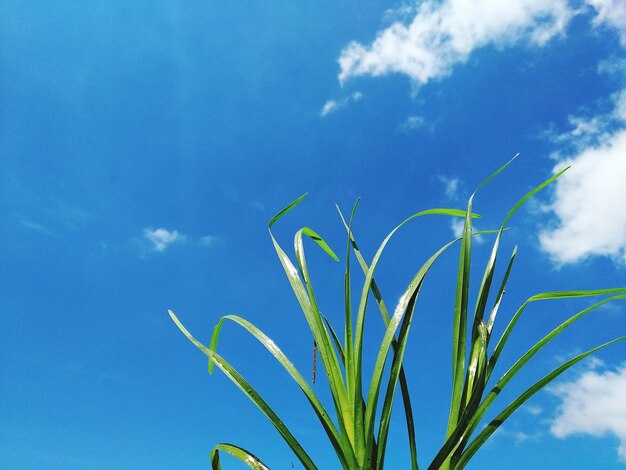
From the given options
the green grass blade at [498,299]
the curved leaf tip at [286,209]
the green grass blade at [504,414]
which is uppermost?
the curved leaf tip at [286,209]

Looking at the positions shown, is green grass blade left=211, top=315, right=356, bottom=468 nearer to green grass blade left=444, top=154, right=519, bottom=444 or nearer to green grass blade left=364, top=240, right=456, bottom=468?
green grass blade left=364, top=240, right=456, bottom=468

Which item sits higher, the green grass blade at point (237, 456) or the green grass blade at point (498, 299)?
the green grass blade at point (498, 299)

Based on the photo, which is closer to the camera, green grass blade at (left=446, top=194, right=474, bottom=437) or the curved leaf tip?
green grass blade at (left=446, top=194, right=474, bottom=437)

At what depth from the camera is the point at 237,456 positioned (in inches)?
62.5

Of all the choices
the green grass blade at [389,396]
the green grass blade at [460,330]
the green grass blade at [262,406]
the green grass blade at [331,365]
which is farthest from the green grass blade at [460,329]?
the green grass blade at [262,406]

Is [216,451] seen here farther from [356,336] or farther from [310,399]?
[356,336]

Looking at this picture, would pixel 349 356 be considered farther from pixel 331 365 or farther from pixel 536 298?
pixel 536 298

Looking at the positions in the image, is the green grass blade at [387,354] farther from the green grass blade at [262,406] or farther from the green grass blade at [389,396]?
the green grass blade at [262,406]

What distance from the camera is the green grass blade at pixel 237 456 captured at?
61.0 inches

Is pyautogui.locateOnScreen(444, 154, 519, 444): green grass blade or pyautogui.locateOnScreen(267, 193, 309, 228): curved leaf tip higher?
pyautogui.locateOnScreen(267, 193, 309, 228): curved leaf tip

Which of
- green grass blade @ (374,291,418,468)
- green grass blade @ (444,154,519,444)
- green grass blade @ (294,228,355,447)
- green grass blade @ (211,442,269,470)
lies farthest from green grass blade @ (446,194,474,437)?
green grass blade @ (211,442,269,470)

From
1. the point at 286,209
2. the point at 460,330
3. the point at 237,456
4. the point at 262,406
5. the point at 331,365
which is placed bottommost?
the point at 237,456

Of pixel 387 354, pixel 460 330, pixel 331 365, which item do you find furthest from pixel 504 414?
pixel 331 365

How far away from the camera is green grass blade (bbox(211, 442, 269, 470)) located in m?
1.55
